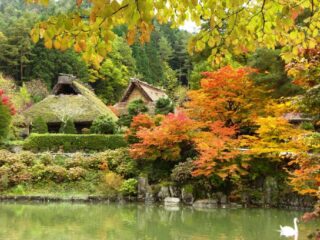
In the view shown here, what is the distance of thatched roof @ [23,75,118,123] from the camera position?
23.2 metres

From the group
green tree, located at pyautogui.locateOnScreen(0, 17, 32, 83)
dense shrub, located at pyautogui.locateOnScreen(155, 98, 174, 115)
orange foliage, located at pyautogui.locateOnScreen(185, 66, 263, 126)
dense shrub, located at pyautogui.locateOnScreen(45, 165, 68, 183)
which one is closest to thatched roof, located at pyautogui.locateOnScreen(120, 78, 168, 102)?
dense shrub, located at pyautogui.locateOnScreen(155, 98, 174, 115)

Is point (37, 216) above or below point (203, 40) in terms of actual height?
below

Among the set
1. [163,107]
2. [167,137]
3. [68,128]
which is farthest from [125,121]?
→ [167,137]

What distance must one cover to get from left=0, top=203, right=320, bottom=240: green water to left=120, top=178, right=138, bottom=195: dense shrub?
110cm

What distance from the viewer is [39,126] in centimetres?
2197

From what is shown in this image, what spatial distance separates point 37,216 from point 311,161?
304 inches

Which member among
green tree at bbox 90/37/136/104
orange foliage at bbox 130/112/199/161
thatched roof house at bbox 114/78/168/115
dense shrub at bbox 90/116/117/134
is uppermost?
green tree at bbox 90/37/136/104

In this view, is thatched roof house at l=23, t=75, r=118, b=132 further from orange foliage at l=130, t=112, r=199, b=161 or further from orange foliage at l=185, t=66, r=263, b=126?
orange foliage at l=185, t=66, r=263, b=126

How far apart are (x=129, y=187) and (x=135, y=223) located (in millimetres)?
4334

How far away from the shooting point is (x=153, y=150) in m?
16.1

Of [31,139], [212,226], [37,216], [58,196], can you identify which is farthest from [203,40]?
[31,139]

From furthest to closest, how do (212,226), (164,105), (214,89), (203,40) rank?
(164,105)
(214,89)
(212,226)
(203,40)

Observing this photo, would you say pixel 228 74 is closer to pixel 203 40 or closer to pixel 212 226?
pixel 212 226

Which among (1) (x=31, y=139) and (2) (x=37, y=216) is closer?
(2) (x=37, y=216)
